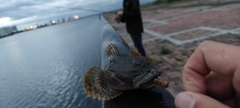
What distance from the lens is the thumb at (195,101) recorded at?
82 cm

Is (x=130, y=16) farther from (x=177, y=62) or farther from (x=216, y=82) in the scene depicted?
(x=216, y=82)

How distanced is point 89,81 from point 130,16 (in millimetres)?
4343

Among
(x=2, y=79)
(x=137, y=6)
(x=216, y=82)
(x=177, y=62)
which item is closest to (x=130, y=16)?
A: (x=137, y=6)

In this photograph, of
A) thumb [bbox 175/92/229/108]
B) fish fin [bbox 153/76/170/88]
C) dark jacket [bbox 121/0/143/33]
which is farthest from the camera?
dark jacket [bbox 121/0/143/33]

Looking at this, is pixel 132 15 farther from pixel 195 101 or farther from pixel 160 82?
pixel 195 101

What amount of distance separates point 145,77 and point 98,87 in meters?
0.37

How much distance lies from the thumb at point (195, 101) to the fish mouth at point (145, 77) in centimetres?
32

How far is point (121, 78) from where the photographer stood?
133 cm

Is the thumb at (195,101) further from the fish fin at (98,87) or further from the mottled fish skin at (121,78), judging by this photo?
the fish fin at (98,87)

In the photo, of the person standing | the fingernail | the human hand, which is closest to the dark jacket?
the person standing

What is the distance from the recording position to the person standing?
5.46 meters

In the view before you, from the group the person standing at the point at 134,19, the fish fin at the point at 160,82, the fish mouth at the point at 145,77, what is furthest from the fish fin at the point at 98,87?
the person standing at the point at 134,19

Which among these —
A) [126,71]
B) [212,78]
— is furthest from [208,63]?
[126,71]

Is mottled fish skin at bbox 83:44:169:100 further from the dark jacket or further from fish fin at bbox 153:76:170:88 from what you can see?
the dark jacket
